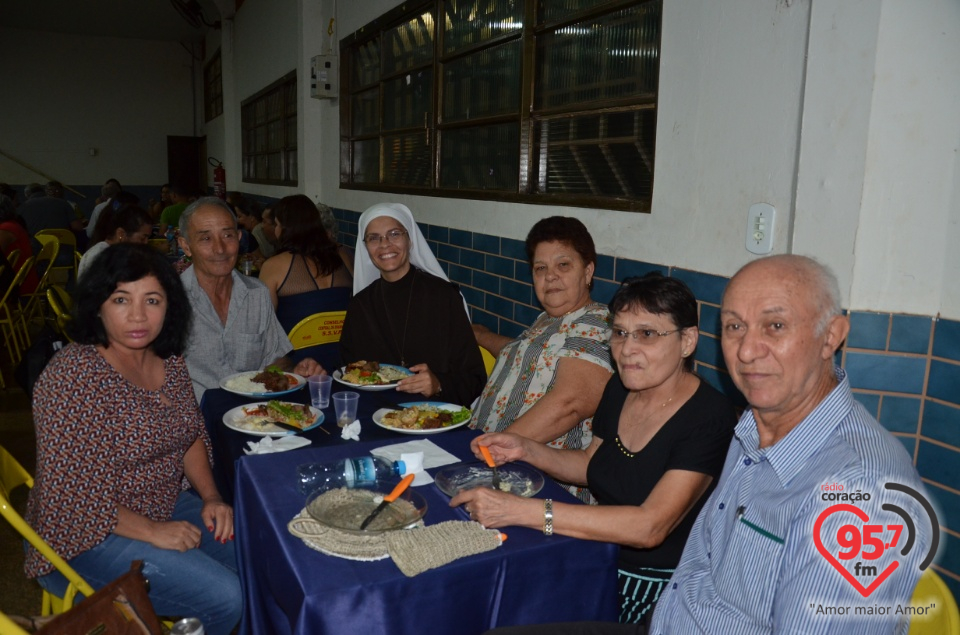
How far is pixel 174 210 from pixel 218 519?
743 centimetres

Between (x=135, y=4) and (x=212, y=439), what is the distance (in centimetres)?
1198

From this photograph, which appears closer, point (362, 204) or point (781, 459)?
point (781, 459)

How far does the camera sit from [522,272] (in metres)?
3.41

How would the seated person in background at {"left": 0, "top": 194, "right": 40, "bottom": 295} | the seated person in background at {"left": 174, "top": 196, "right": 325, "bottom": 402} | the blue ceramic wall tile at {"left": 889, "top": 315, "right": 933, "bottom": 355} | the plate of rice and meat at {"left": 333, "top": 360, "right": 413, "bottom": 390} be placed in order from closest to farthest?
1. the blue ceramic wall tile at {"left": 889, "top": 315, "right": 933, "bottom": 355}
2. the plate of rice and meat at {"left": 333, "top": 360, "right": 413, "bottom": 390}
3. the seated person in background at {"left": 174, "top": 196, "right": 325, "bottom": 402}
4. the seated person in background at {"left": 0, "top": 194, "right": 40, "bottom": 295}

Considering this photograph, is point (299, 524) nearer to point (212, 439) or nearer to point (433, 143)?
point (212, 439)

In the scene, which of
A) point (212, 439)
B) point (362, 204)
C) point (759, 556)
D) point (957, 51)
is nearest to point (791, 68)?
point (957, 51)

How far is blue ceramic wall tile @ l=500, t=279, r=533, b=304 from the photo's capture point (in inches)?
131

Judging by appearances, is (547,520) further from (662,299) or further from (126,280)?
(126,280)

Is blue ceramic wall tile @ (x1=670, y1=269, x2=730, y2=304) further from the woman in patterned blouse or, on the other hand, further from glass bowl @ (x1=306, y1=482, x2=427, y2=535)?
the woman in patterned blouse

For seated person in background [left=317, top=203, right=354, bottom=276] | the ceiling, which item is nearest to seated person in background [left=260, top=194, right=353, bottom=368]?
seated person in background [left=317, top=203, right=354, bottom=276]

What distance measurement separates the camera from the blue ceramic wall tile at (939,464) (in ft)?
5.69

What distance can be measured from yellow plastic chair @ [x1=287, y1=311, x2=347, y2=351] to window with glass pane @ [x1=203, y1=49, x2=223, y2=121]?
1059cm

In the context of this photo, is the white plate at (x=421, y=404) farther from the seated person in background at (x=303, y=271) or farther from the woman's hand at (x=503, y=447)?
the seated person in background at (x=303, y=271)

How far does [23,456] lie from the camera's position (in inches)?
157
